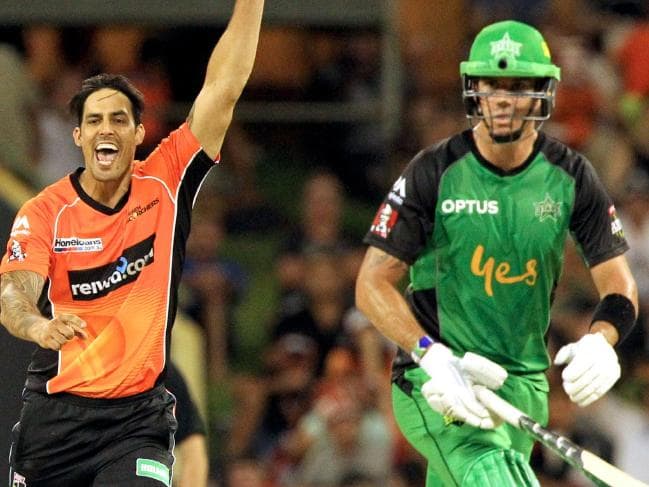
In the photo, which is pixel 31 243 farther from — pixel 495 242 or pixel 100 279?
pixel 495 242

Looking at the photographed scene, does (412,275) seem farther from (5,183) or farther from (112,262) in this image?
(5,183)

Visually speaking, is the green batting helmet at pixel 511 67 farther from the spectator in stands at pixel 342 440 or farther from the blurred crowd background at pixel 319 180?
the spectator in stands at pixel 342 440

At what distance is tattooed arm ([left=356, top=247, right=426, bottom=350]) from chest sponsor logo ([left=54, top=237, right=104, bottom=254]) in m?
1.09

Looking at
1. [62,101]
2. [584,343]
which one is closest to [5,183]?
[62,101]

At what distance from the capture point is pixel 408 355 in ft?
20.3

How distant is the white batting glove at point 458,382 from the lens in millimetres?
5699

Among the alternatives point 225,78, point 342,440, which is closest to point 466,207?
point 225,78

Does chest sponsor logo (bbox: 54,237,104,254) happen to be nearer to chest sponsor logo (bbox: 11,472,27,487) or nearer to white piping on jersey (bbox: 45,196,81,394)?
white piping on jersey (bbox: 45,196,81,394)

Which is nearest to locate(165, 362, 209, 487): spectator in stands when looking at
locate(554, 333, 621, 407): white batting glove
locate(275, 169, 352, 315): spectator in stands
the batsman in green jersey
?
the batsman in green jersey

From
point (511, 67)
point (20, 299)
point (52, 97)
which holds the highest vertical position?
point (52, 97)

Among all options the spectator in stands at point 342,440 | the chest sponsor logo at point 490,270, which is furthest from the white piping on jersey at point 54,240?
the spectator in stands at point 342,440

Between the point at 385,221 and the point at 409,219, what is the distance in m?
0.09

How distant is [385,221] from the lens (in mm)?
6121

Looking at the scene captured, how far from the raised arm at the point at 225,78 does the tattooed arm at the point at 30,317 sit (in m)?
0.81
